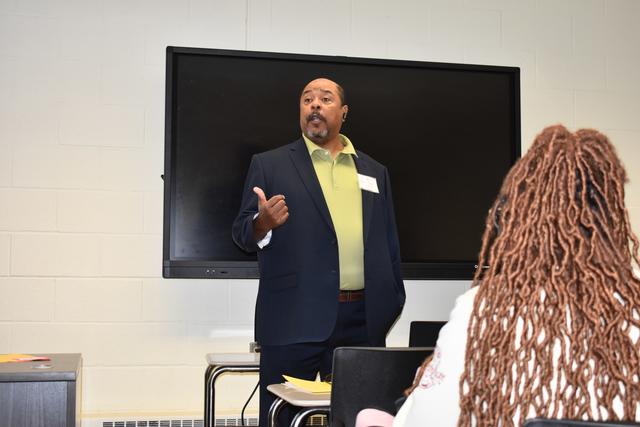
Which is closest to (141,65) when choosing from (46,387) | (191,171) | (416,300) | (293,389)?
(191,171)

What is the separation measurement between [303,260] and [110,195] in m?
1.47

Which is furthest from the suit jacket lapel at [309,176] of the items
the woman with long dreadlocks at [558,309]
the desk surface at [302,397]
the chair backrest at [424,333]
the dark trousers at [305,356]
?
the woman with long dreadlocks at [558,309]

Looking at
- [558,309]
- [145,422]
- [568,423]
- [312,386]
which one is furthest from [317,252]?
[568,423]

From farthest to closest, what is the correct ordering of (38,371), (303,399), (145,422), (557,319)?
(145,422) < (38,371) < (303,399) < (557,319)

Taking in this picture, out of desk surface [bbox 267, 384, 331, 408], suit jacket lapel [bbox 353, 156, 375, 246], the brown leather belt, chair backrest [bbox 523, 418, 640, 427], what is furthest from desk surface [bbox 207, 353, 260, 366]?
chair backrest [bbox 523, 418, 640, 427]

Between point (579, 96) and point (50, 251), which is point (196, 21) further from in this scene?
point (579, 96)

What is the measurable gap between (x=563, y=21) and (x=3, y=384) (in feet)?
12.9

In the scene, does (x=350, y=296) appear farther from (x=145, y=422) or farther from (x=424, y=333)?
(x=145, y=422)

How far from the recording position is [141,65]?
4.38m

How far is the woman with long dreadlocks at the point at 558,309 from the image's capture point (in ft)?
3.94

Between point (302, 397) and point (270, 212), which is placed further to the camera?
point (270, 212)

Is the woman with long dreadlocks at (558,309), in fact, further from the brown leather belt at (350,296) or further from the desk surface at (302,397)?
the brown leather belt at (350,296)

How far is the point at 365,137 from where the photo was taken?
175 inches

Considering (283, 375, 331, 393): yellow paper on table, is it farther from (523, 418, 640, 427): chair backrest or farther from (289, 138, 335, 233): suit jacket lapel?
(523, 418, 640, 427): chair backrest
